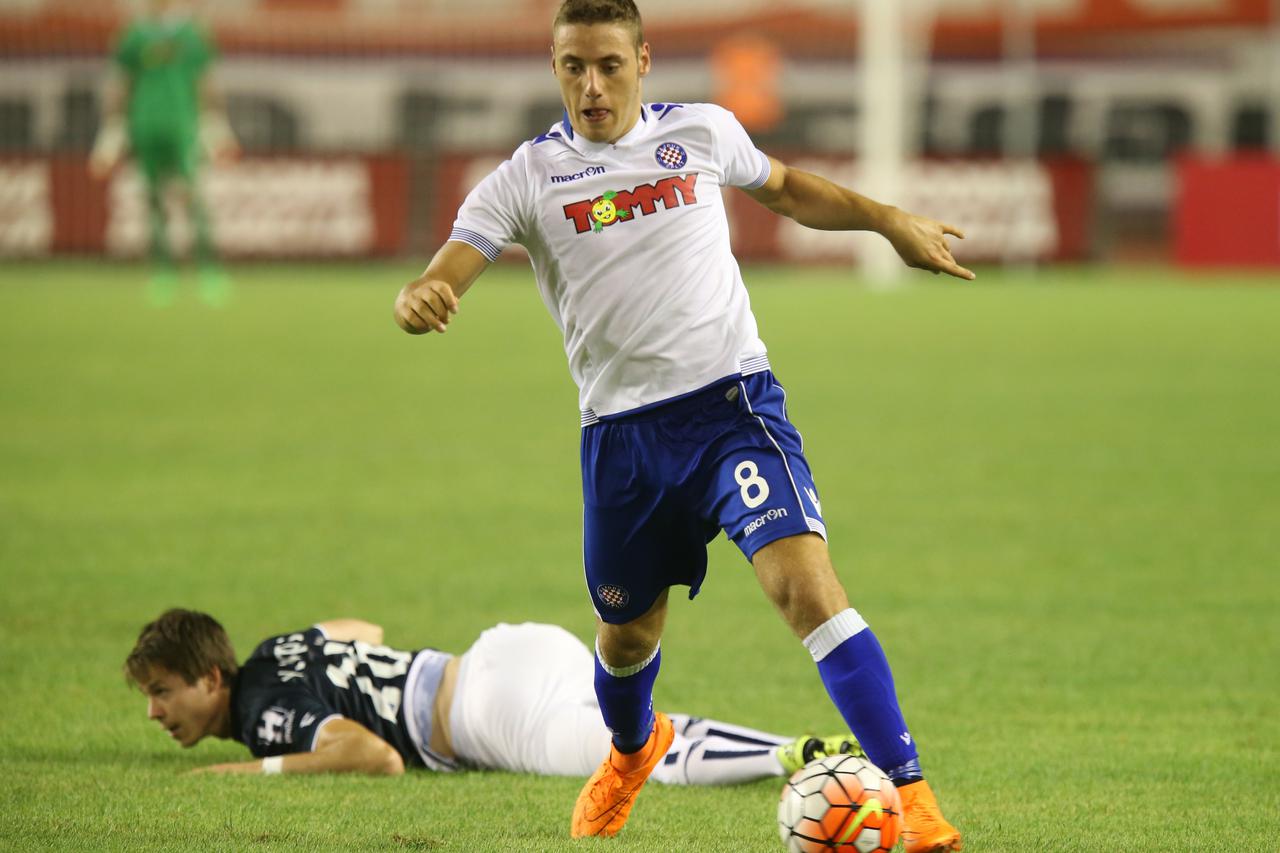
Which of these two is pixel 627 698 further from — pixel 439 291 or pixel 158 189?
pixel 158 189

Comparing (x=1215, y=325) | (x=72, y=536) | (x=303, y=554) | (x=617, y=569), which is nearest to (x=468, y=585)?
(x=303, y=554)

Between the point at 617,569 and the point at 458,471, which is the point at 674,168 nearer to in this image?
the point at 617,569

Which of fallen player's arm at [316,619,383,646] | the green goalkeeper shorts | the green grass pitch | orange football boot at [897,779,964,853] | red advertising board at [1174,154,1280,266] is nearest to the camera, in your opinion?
orange football boot at [897,779,964,853]

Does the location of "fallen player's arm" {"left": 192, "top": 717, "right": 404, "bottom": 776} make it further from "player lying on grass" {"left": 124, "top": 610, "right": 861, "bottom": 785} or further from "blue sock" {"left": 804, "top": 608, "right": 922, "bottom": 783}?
"blue sock" {"left": 804, "top": 608, "right": 922, "bottom": 783}

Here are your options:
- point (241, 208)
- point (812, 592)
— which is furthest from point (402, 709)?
point (241, 208)

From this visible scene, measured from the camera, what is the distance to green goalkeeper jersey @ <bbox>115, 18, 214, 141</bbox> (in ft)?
67.9

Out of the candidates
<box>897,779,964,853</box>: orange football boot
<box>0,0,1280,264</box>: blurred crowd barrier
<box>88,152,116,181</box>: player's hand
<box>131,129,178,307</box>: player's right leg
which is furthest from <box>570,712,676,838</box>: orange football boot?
<box>0,0,1280,264</box>: blurred crowd barrier

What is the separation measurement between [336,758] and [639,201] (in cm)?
180

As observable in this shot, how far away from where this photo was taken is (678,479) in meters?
4.46

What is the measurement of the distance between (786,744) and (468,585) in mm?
3054

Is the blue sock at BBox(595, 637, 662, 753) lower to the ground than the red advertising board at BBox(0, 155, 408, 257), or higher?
lower

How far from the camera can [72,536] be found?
9.11m

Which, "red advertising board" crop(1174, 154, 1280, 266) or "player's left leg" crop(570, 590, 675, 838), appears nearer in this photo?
"player's left leg" crop(570, 590, 675, 838)

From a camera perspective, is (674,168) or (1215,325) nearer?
(674,168)
